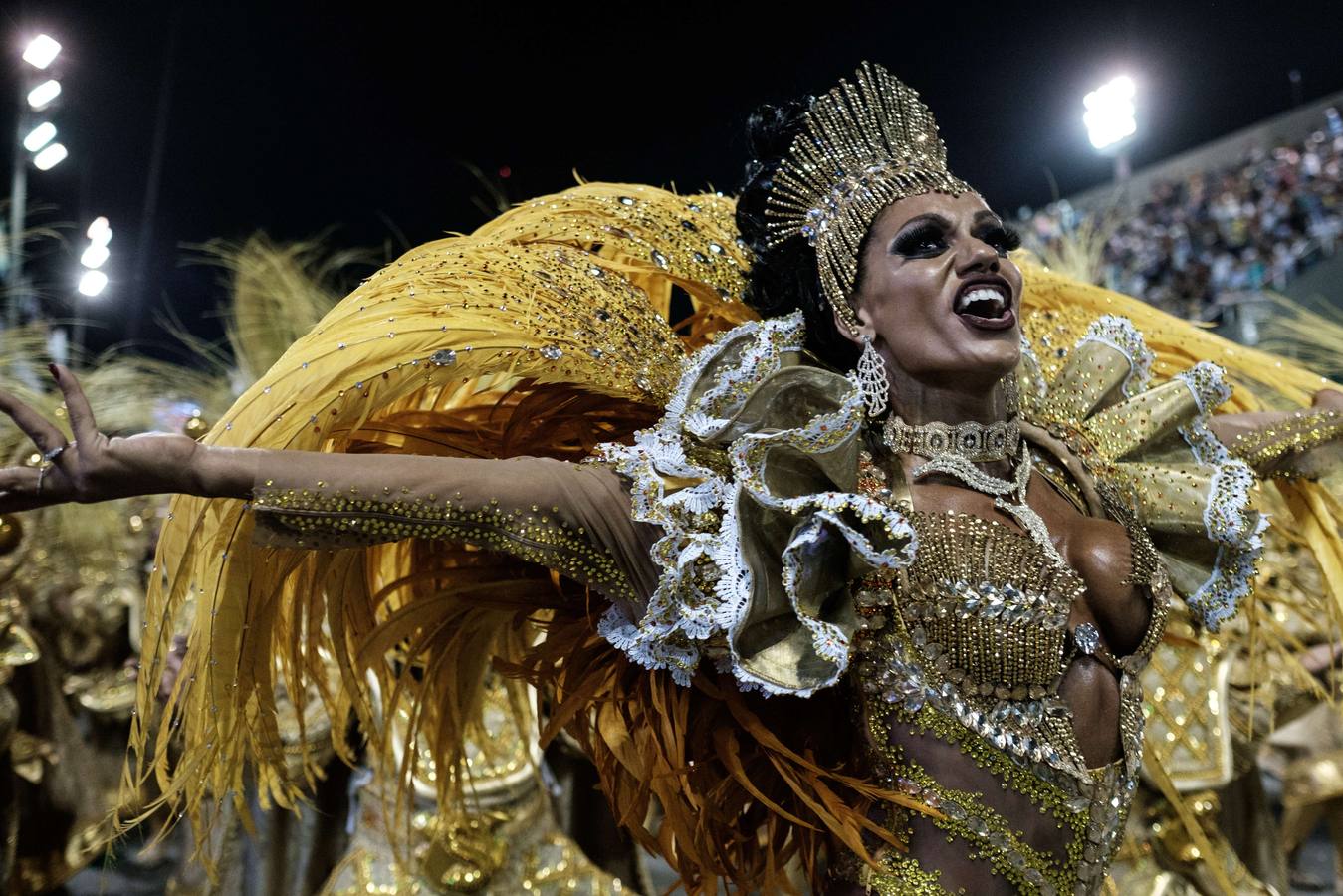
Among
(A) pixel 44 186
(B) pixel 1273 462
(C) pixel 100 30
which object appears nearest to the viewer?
(B) pixel 1273 462

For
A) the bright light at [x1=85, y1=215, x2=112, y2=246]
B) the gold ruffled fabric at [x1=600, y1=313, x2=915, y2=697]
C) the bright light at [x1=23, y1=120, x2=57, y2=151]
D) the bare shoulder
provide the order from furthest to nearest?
the bright light at [x1=85, y1=215, x2=112, y2=246], the bright light at [x1=23, y1=120, x2=57, y2=151], the bare shoulder, the gold ruffled fabric at [x1=600, y1=313, x2=915, y2=697]

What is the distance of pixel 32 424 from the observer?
1270 millimetres

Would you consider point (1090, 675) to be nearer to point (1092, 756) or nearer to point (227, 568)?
point (1092, 756)

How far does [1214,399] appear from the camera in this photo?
1.98 metres

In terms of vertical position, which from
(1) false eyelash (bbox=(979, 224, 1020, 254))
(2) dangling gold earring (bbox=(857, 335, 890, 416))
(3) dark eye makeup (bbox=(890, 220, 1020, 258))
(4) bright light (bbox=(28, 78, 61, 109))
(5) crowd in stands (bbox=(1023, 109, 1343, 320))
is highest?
(4) bright light (bbox=(28, 78, 61, 109))

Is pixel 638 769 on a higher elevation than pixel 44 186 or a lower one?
lower

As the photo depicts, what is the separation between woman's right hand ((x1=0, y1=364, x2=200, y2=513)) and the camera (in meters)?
1.29

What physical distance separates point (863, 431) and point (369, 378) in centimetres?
74

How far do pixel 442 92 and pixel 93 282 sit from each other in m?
1.36

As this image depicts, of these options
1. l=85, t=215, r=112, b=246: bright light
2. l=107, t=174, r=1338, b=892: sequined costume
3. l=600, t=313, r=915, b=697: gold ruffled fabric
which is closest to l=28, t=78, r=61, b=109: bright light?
l=85, t=215, r=112, b=246: bright light

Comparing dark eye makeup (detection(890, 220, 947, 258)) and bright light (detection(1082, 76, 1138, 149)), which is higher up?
dark eye makeup (detection(890, 220, 947, 258))

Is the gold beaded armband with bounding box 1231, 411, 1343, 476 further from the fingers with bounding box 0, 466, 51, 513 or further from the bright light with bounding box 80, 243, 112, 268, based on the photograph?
the bright light with bounding box 80, 243, 112, 268

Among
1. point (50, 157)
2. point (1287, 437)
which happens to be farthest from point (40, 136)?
point (1287, 437)

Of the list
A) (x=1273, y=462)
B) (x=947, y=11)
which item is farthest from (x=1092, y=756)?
(x=947, y=11)
